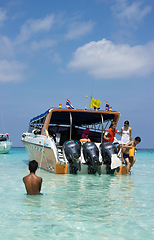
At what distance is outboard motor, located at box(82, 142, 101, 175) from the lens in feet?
30.5

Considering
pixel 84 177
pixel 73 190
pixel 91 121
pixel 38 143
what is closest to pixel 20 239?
pixel 73 190

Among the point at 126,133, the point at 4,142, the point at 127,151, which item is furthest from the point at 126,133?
the point at 4,142

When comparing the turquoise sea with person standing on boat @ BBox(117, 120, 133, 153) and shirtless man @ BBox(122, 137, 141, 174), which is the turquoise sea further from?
person standing on boat @ BBox(117, 120, 133, 153)

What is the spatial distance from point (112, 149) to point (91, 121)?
157 inches

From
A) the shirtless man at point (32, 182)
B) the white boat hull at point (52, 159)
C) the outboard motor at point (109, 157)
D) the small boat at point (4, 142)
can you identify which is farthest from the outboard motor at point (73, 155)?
the small boat at point (4, 142)

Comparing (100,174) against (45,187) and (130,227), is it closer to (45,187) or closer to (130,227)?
(45,187)

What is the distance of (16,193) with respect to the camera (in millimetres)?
6324

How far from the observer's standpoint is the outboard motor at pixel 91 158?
930 centimetres

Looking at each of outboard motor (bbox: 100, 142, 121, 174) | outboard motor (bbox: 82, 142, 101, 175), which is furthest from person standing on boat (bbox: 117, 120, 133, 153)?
outboard motor (bbox: 82, 142, 101, 175)

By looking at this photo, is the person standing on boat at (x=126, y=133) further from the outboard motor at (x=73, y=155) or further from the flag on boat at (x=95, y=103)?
the flag on boat at (x=95, y=103)

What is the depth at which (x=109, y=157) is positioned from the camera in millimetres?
9602

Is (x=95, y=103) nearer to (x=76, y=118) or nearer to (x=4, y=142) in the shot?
(x=76, y=118)

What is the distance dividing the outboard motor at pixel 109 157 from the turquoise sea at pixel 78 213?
2.30 m

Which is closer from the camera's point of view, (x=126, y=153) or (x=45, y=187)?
(x=45, y=187)
